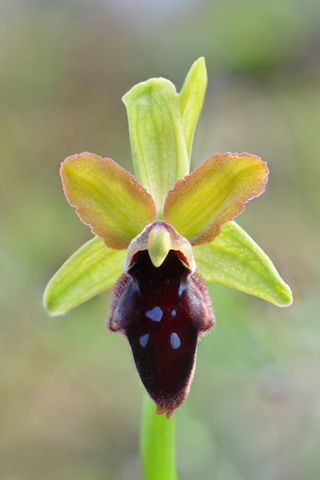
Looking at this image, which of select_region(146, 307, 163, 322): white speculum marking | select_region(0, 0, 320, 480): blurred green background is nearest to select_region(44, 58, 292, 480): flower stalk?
select_region(146, 307, 163, 322): white speculum marking

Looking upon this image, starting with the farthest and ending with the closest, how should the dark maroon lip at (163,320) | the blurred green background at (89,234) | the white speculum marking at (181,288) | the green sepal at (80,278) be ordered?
the blurred green background at (89,234)
the green sepal at (80,278)
the white speculum marking at (181,288)
the dark maroon lip at (163,320)

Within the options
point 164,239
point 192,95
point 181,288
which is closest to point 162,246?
point 164,239

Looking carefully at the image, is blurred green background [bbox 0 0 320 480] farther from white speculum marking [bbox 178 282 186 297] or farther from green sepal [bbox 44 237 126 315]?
white speculum marking [bbox 178 282 186 297]

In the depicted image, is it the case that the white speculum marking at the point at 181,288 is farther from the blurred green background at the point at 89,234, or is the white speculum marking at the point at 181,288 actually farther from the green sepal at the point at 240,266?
the blurred green background at the point at 89,234

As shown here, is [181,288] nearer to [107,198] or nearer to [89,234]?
[107,198]

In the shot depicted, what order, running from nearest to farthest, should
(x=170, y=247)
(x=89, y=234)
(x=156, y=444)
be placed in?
(x=170, y=247) < (x=156, y=444) < (x=89, y=234)

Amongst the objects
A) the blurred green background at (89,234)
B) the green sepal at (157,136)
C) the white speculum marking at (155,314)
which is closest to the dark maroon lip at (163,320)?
the white speculum marking at (155,314)
